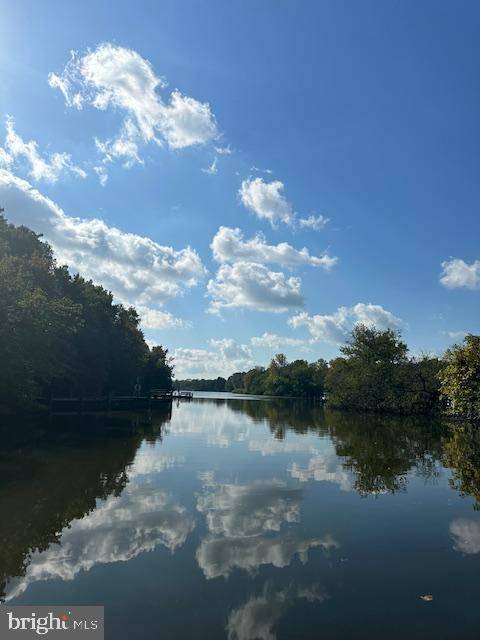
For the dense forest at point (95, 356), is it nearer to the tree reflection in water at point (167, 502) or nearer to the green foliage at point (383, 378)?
the green foliage at point (383, 378)

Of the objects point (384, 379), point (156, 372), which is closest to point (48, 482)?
point (384, 379)

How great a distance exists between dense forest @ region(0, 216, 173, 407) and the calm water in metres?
14.4

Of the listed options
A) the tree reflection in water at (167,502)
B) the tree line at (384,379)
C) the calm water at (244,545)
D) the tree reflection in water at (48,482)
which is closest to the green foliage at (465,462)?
the tree reflection in water at (167,502)

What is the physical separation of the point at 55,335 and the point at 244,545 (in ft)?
124

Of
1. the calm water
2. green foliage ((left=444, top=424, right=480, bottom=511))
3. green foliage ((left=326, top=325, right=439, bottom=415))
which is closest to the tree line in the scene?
green foliage ((left=326, top=325, right=439, bottom=415))

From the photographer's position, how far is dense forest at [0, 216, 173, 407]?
3206 cm

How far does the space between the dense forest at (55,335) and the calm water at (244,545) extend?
14.4 meters

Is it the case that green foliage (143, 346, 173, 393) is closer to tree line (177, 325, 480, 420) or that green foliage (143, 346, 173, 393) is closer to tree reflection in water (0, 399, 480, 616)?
tree line (177, 325, 480, 420)

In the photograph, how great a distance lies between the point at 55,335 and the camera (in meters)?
42.8

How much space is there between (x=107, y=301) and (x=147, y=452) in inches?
2402

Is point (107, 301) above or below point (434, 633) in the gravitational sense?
above

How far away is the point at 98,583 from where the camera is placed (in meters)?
7.64

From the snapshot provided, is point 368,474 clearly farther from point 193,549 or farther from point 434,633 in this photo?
point 434,633

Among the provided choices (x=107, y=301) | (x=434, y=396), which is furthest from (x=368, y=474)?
(x=107, y=301)
